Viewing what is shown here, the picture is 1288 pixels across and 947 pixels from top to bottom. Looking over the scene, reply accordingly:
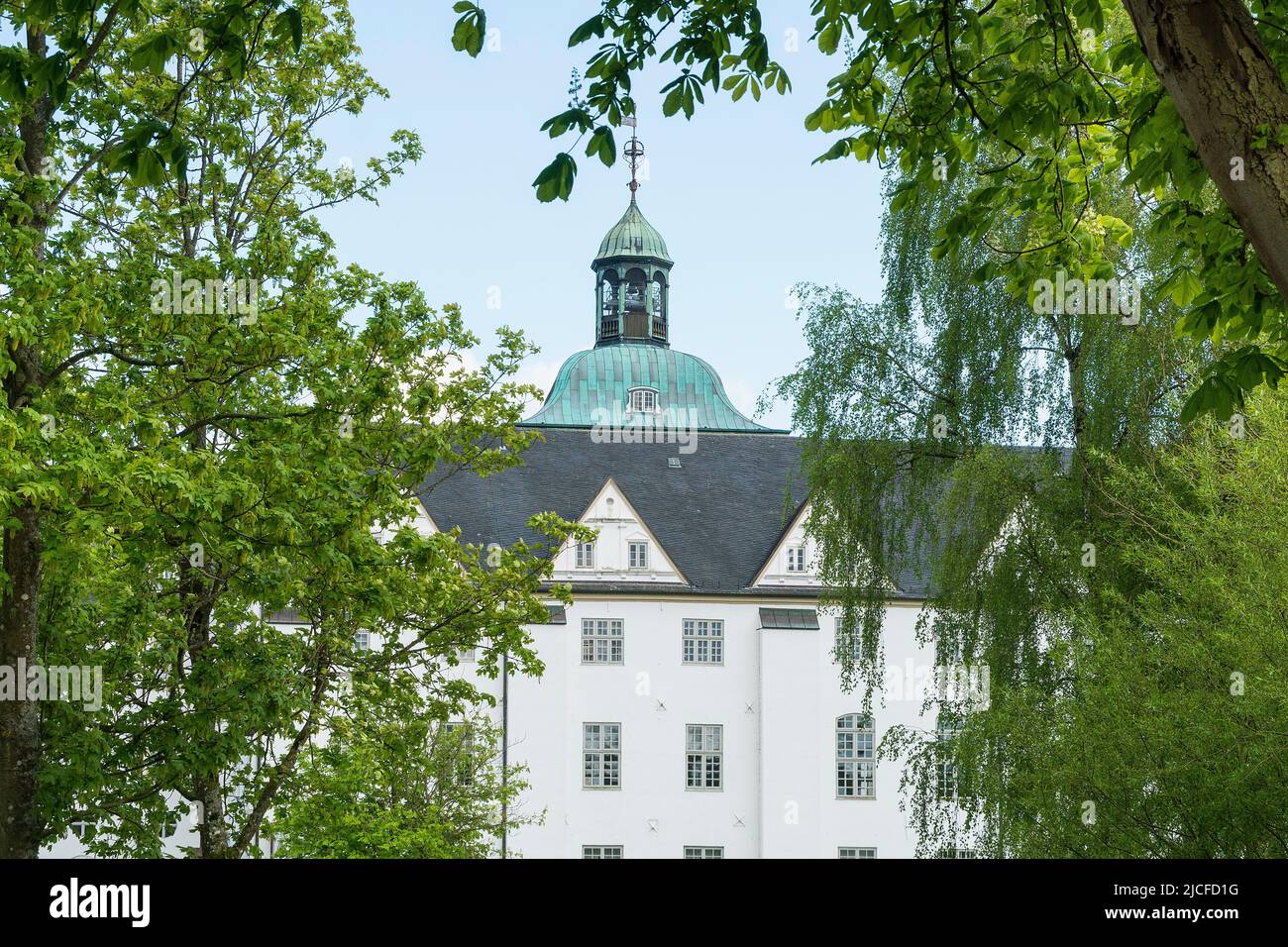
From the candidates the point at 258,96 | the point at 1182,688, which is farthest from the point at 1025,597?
the point at 258,96

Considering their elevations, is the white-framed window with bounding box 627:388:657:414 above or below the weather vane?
below

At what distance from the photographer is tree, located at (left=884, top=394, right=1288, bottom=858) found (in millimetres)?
14414

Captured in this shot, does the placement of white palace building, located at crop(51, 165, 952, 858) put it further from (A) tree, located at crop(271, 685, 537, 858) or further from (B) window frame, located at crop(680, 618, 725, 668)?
(A) tree, located at crop(271, 685, 537, 858)

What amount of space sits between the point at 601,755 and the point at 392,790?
41.9ft

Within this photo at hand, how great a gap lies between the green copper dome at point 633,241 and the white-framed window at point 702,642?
2193 cm

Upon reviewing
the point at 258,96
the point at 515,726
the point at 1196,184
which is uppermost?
the point at 258,96

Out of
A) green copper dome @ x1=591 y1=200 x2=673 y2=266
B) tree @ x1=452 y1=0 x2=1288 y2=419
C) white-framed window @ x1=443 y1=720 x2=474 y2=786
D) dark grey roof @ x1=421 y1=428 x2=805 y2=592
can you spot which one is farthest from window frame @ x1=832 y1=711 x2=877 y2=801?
tree @ x1=452 y1=0 x2=1288 y2=419

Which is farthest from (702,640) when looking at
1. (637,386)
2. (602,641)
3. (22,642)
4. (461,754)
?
(22,642)

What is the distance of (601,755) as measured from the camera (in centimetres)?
4134

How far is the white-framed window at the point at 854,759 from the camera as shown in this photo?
41.4 meters

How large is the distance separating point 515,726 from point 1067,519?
22253 millimetres

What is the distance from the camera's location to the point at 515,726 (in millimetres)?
40219
